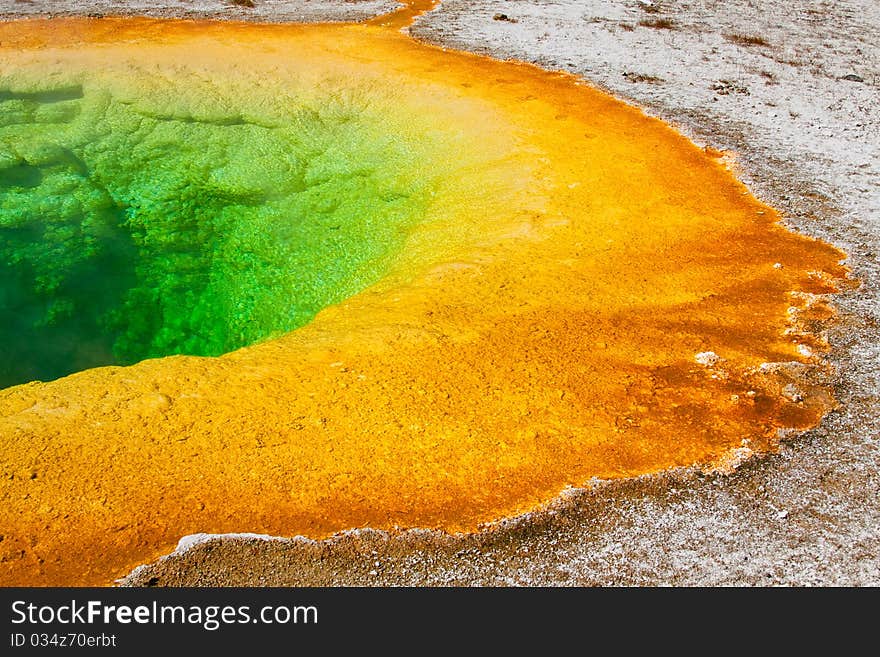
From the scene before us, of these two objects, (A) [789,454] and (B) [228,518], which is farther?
(A) [789,454]

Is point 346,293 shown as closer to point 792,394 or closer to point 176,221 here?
point 176,221

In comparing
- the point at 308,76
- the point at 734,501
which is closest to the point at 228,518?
the point at 734,501

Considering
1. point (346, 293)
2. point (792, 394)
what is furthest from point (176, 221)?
point (792, 394)

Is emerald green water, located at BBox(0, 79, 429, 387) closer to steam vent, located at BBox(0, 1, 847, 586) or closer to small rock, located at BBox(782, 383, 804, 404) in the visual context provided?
steam vent, located at BBox(0, 1, 847, 586)

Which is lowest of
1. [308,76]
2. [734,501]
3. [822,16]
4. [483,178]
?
[734,501]

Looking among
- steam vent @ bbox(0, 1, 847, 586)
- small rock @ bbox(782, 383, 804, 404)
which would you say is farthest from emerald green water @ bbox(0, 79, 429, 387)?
small rock @ bbox(782, 383, 804, 404)

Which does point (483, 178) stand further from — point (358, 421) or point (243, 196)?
point (358, 421)
